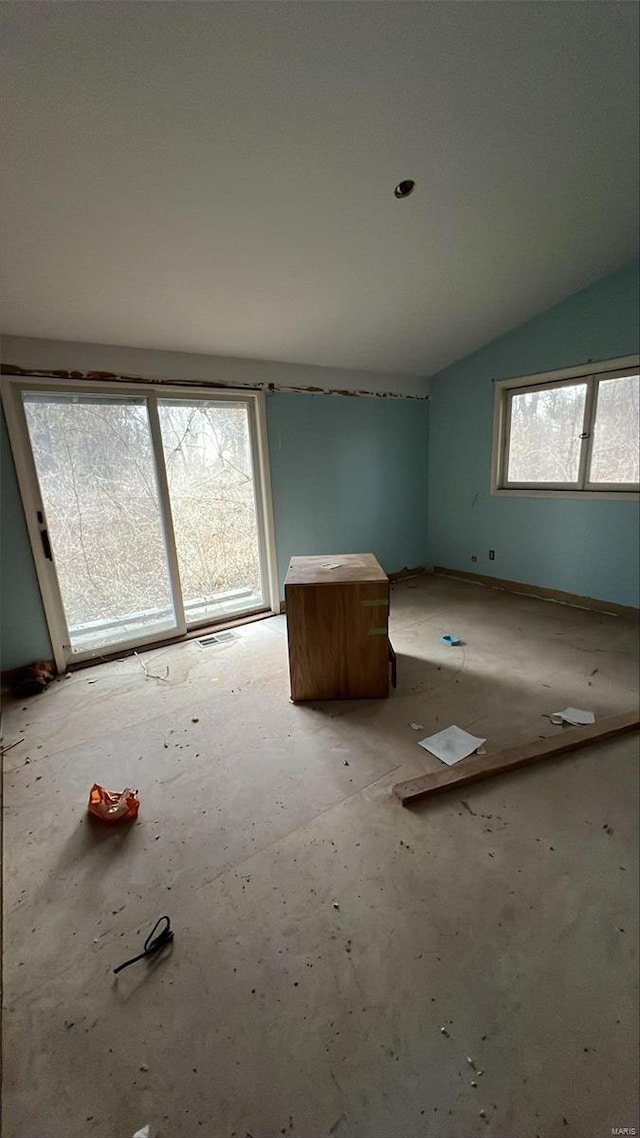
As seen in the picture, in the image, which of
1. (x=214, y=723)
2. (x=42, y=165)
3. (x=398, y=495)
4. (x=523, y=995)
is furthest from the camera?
(x=398, y=495)

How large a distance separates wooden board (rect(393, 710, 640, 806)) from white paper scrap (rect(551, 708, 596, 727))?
7cm

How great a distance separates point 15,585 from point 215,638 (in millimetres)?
1401

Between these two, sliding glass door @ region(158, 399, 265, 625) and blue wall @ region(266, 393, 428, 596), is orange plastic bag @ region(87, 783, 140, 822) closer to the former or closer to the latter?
sliding glass door @ region(158, 399, 265, 625)

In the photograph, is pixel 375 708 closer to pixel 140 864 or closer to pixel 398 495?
pixel 140 864

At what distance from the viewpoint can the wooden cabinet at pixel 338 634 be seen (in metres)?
2.32

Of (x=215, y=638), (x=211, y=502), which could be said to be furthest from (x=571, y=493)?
(x=215, y=638)

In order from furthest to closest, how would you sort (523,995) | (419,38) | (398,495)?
(398,495) → (419,38) → (523,995)

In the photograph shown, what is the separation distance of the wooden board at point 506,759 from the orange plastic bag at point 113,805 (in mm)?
1064

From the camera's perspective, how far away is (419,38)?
1.44 meters

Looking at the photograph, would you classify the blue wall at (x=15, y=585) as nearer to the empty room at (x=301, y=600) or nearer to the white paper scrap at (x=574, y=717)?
the empty room at (x=301, y=600)

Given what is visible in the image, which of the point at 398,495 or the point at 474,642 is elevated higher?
the point at 398,495

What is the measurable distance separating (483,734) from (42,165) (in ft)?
9.81

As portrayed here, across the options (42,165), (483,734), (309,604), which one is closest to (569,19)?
(42,165)

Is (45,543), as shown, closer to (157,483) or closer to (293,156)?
(157,483)
